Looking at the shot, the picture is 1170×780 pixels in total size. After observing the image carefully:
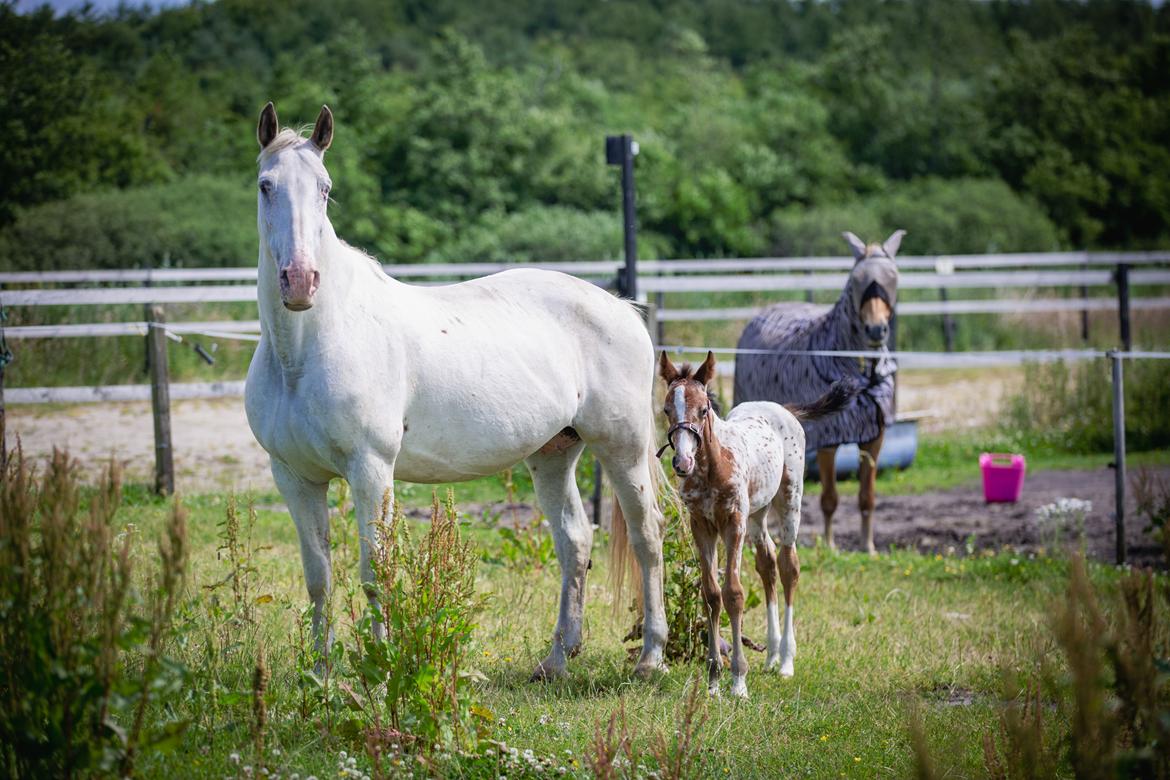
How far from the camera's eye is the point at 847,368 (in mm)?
8156

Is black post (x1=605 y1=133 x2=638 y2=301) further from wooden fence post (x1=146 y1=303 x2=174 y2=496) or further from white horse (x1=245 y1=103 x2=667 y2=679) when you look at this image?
wooden fence post (x1=146 y1=303 x2=174 y2=496)

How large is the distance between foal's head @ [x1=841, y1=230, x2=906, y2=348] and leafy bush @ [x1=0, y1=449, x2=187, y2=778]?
19.4ft

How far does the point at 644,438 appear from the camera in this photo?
5.38 m

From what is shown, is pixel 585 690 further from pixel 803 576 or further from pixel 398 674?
pixel 803 576

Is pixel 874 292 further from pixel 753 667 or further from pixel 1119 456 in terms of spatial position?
pixel 753 667

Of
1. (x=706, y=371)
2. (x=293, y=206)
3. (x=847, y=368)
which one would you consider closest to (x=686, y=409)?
(x=706, y=371)

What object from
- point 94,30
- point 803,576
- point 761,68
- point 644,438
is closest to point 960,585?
point 803,576

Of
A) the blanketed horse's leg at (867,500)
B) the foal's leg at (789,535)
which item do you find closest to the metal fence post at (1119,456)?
the blanketed horse's leg at (867,500)

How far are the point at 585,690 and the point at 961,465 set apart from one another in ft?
25.5

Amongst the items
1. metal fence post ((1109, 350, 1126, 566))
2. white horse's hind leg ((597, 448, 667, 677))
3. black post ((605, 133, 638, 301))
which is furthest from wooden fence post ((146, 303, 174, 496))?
metal fence post ((1109, 350, 1126, 566))

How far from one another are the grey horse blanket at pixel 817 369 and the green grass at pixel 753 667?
36.8 inches

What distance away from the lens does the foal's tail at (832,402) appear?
572 cm

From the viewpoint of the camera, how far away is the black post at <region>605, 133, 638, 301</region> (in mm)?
7633

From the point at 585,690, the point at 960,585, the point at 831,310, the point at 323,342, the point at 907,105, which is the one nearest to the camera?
the point at 323,342
